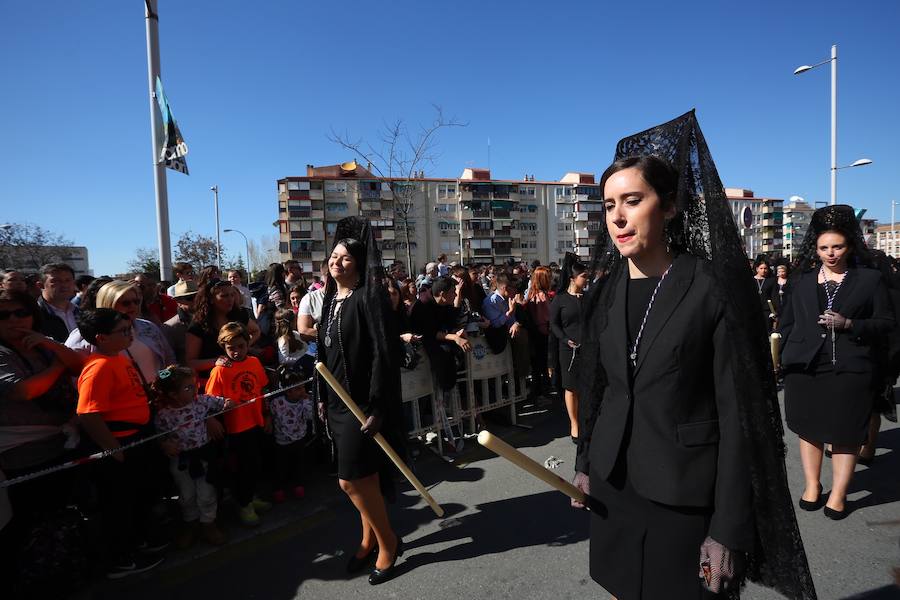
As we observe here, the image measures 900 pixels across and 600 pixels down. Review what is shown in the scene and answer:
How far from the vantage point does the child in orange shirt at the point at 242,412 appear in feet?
12.3

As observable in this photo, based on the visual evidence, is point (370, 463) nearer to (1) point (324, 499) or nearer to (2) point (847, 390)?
(1) point (324, 499)

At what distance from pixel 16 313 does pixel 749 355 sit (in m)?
3.78

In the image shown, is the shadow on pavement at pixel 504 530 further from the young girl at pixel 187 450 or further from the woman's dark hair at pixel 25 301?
the woman's dark hair at pixel 25 301

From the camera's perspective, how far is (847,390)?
3.46 m

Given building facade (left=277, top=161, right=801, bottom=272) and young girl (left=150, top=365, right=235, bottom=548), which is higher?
building facade (left=277, top=161, right=801, bottom=272)

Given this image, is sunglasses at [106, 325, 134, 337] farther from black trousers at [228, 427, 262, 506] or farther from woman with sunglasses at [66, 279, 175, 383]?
black trousers at [228, 427, 262, 506]

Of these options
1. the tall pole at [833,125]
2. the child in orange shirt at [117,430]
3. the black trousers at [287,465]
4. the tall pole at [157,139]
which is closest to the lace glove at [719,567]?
the child in orange shirt at [117,430]

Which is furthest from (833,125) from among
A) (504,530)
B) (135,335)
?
(135,335)

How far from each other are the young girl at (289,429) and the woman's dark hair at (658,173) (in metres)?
3.52

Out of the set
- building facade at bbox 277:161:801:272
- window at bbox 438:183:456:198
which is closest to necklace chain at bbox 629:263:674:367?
building facade at bbox 277:161:801:272

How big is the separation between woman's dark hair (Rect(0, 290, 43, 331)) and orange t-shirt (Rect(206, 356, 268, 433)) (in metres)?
1.17

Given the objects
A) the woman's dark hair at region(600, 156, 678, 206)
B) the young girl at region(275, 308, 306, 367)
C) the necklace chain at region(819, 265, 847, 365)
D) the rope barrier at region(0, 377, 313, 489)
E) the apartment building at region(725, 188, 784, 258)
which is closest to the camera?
the woman's dark hair at region(600, 156, 678, 206)

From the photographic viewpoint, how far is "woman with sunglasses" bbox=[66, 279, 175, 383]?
355 cm

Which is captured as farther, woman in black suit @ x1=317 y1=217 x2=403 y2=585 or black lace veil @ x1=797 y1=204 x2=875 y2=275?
black lace veil @ x1=797 y1=204 x2=875 y2=275
